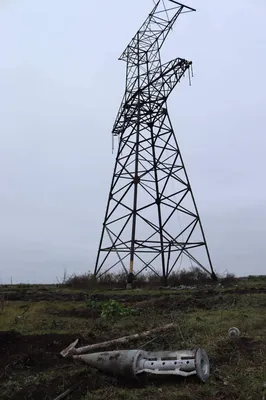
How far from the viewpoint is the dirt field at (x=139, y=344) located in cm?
476

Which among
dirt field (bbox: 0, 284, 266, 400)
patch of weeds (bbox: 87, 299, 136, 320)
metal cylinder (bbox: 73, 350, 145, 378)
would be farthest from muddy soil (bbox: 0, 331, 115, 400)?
patch of weeds (bbox: 87, 299, 136, 320)

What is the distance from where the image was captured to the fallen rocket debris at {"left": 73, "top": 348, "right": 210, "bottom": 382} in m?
4.70

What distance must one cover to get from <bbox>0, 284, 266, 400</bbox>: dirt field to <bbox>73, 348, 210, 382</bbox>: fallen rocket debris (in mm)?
135

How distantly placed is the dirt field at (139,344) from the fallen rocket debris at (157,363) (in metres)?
0.14

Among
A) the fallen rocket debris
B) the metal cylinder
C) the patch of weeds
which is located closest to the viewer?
the fallen rocket debris

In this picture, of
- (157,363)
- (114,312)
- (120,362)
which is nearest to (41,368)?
(120,362)

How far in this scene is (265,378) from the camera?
4.89 m

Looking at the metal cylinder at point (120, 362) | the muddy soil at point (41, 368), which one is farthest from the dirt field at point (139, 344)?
the metal cylinder at point (120, 362)

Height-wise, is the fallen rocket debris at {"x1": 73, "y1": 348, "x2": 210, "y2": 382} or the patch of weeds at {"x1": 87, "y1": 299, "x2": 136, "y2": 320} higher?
the patch of weeds at {"x1": 87, "y1": 299, "x2": 136, "y2": 320}

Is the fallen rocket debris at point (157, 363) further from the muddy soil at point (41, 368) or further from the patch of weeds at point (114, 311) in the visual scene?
the patch of weeds at point (114, 311)

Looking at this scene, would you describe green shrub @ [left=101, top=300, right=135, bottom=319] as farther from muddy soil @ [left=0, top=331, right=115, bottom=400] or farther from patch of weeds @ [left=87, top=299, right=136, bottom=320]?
muddy soil @ [left=0, top=331, right=115, bottom=400]

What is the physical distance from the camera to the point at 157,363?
4871mm

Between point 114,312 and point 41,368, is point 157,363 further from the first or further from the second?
point 114,312

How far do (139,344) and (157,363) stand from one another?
70.0 inches
